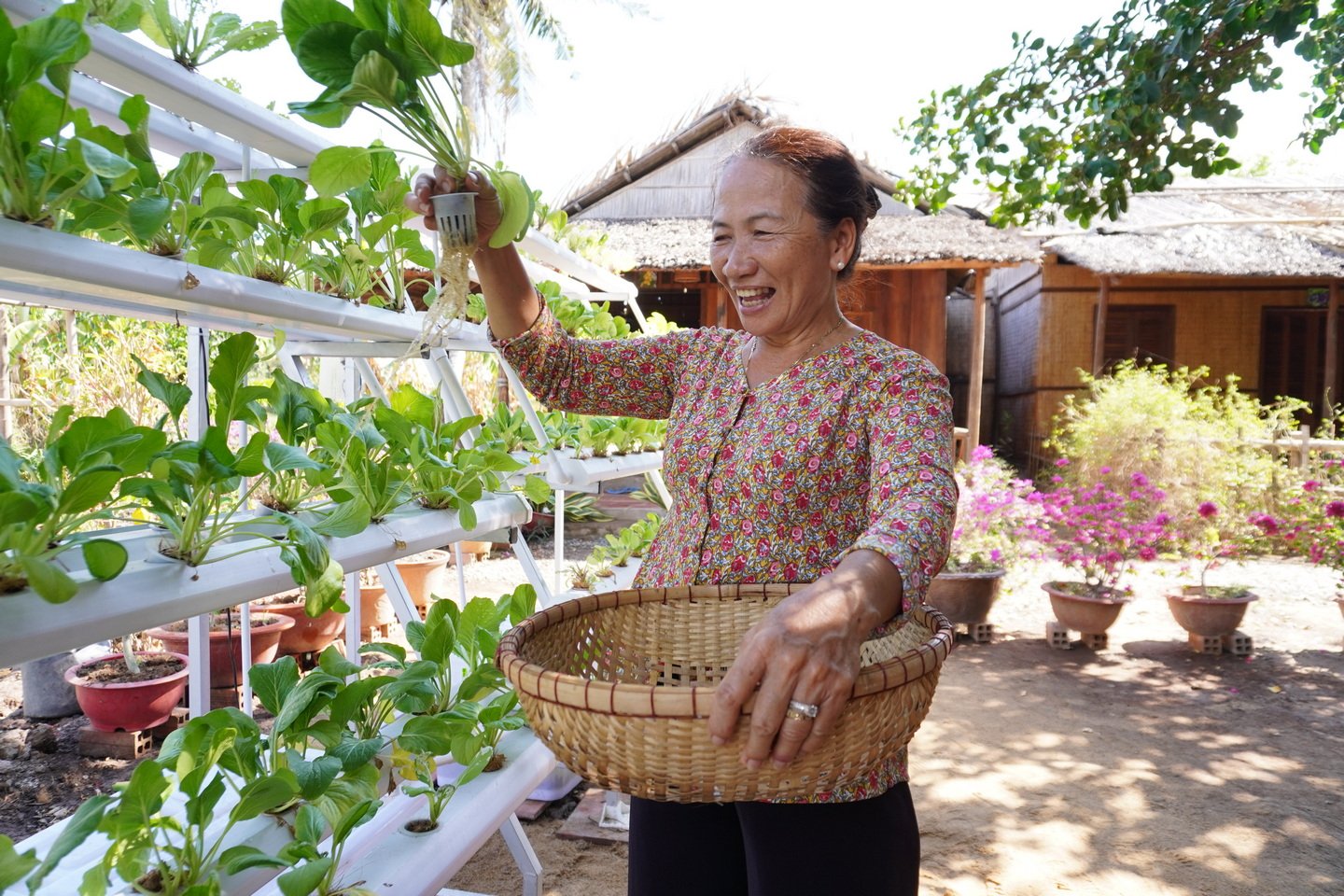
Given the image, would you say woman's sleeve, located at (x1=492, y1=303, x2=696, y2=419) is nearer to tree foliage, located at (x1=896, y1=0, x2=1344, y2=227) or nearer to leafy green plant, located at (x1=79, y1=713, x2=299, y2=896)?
leafy green plant, located at (x1=79, y1=713, x2=299, y2=896)

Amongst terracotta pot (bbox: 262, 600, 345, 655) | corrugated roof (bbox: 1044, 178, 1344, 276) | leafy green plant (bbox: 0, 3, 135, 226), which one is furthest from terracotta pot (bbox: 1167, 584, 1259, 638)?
leafy green plant (bbox: 0, 3, 135, 226)

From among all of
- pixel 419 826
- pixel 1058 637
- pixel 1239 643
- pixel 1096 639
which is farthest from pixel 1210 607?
pixel 419 826

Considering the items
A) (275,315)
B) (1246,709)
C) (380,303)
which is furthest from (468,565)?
(275,315)

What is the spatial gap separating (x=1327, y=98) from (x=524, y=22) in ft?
46.6

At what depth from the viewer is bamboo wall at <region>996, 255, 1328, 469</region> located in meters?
11.6

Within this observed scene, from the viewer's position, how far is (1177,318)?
11.8 m

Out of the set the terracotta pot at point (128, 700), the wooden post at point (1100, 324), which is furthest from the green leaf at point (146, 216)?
the wooden post at point (1100, 324)

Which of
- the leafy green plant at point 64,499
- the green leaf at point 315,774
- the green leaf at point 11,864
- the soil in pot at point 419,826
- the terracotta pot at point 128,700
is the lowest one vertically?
the terracotta pot at point 128,700

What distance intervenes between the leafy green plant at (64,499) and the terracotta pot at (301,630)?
3.64 metres

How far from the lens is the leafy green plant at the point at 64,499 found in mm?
784

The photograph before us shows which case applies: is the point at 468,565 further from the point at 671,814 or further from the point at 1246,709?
the point at 671,814

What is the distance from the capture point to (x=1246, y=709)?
4.55m

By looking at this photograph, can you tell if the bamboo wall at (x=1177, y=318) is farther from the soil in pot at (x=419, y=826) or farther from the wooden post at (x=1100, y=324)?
the soil in pot at (x=419, y=826)

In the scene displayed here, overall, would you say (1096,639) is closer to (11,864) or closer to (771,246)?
(771,246)
